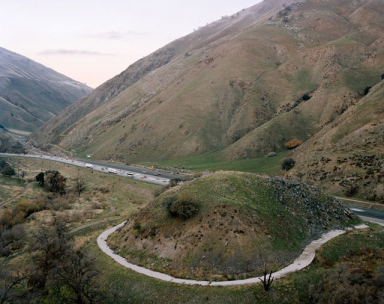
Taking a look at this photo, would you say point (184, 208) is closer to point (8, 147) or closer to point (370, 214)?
point (370, 214)

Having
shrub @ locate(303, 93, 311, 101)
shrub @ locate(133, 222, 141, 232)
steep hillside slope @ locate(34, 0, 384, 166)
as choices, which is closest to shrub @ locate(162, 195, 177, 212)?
shrub @ locate(133, 222, 141, 232)

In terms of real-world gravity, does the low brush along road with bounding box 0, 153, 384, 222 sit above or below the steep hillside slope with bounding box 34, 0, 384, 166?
below

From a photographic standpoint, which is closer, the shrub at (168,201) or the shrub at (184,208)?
the shrub at (184,208)

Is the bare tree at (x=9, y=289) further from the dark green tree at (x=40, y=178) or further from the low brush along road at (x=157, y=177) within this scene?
the dark green tree at (x=40, y=178)

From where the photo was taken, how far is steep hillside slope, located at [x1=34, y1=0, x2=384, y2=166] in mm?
95750

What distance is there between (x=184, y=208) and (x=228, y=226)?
530 cm

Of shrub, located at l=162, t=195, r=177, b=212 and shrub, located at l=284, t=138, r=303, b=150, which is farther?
shrub, located at l=284, t=138, r=303, b=150

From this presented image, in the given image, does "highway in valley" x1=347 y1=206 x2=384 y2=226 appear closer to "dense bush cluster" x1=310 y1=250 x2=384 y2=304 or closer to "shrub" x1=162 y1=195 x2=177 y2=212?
"dense bush cluster" x1=310 y1=250 x2=384 y2=304

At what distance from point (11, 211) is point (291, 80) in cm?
9844

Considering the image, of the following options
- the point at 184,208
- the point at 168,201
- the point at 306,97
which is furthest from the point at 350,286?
the point at 306,97

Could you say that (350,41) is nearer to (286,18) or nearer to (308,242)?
(286,18)

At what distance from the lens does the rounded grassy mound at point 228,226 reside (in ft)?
93.8

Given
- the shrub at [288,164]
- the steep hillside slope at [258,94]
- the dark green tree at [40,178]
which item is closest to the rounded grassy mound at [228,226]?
the shrub at [288,164]

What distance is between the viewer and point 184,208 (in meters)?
33.7
